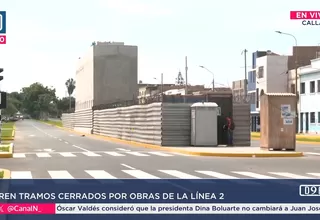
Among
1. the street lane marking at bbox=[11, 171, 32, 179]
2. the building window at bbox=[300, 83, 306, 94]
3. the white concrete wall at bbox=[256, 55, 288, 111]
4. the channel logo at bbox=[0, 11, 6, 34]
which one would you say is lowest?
the street lane marking at bbox=[11, 171, 32, 179]

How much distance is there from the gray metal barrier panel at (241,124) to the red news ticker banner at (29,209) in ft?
95.3

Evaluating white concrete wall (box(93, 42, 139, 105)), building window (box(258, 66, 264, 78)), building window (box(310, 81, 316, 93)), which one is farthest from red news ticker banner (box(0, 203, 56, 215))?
building window (box(258, 66, 264, 78))

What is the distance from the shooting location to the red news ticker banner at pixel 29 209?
6941 mm

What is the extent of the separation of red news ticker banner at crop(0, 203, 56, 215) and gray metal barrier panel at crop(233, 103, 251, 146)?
29059mm

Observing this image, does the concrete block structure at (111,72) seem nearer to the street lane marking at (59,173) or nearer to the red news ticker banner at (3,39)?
the street lane marking at (59,173)

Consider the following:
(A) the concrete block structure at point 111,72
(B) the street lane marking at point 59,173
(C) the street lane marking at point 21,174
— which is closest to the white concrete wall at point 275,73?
(A) the concrete block structure at point 111,72

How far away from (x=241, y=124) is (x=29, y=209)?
29.5 meters

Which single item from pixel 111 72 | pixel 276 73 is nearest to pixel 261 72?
pixel 276 73

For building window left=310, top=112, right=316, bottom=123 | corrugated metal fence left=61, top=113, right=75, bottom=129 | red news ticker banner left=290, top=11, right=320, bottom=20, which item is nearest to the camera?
red news ticker banner left=290, top=11, right=320, bottom=20

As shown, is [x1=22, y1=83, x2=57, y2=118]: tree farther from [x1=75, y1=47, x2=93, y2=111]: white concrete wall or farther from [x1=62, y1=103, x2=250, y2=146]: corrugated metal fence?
[x1=62, y1=103, x2=250, y2=146]: corrugated metal fence

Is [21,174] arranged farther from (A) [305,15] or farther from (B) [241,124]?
(B) [241,124]

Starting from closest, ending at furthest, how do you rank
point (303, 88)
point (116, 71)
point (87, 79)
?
point (116, 71)
point (87, 79)
point (303, 88)

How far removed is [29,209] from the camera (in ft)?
22.8

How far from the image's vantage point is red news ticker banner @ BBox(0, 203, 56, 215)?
6.94m
